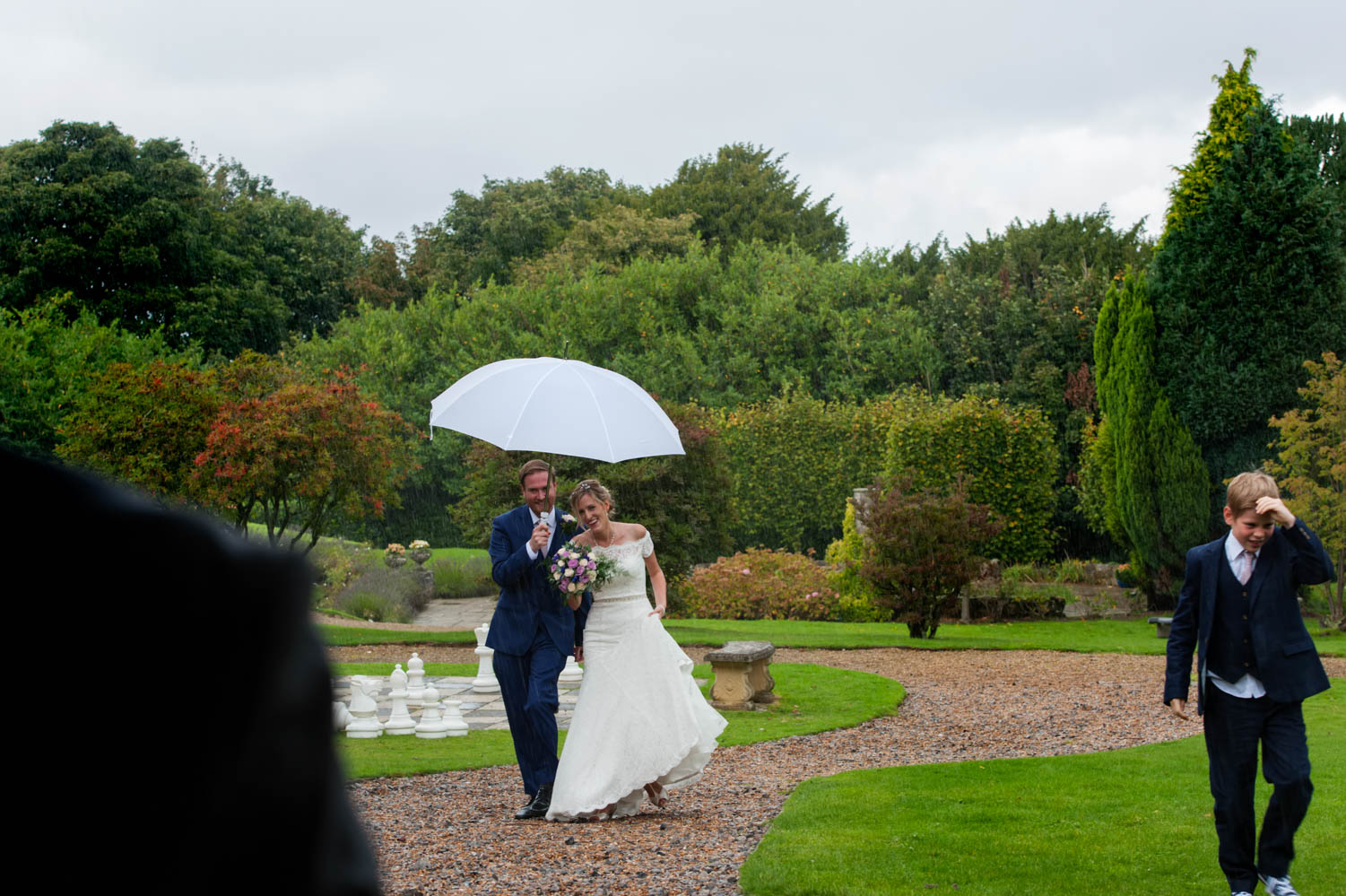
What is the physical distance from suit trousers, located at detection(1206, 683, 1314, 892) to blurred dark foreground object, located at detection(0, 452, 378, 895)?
5235 mm

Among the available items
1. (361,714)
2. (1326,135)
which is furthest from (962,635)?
(1326,135)

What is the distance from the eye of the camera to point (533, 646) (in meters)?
7.29

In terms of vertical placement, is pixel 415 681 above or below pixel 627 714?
below

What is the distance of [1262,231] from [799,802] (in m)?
15.0

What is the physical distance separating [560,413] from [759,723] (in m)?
4.21

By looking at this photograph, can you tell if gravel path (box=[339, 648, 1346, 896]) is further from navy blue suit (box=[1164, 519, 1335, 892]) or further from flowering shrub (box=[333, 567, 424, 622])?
flowering shrub (box=[333, 567, 424, 622])

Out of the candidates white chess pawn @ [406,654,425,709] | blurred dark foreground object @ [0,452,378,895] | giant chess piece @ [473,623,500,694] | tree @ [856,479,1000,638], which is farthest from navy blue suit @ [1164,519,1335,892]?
tree @ [856,479,1000,638]

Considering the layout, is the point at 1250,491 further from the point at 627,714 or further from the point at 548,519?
the point at 548,519

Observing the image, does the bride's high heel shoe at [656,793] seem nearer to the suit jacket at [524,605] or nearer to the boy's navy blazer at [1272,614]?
the suit jacket at [524,605]

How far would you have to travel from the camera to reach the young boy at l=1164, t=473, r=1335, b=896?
4.97 meters

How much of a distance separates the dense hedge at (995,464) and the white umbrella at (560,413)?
1390 centimetres

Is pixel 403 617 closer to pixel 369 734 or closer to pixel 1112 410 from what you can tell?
pixel 369 734

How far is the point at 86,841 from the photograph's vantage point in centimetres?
53

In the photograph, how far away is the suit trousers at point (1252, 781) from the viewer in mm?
5016
